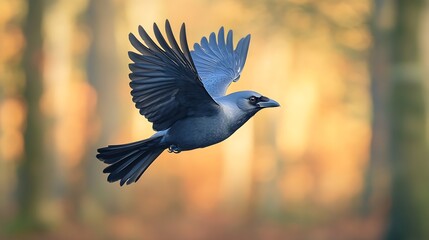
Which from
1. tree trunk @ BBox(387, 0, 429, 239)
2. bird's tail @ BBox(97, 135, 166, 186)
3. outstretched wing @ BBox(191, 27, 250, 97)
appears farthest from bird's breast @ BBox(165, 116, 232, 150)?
tree trunk @ BBox(387, 0, 429, 239)

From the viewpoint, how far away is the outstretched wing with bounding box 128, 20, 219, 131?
14.4ft

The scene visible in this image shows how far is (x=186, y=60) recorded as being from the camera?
14.5 ft

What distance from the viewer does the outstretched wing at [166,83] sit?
4.40 metres

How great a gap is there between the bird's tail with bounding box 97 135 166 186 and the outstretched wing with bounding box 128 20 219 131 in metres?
0.25

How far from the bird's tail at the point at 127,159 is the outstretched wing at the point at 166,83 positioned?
0.81 feet

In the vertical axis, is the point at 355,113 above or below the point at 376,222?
above

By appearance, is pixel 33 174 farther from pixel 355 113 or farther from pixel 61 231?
pixel 355 113

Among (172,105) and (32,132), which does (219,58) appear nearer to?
(172,105)

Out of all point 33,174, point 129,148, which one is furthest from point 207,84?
point 33,174

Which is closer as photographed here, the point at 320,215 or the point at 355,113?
the point at 320,215

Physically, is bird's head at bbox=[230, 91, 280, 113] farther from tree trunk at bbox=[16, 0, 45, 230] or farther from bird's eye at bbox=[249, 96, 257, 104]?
tree trunk at bbox=[16, 0, 45, 230]

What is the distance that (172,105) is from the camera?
4.66 meters

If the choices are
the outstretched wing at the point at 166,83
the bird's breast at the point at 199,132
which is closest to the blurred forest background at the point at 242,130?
the outstretched wing at the point at 166,83

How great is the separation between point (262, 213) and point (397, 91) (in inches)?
601
